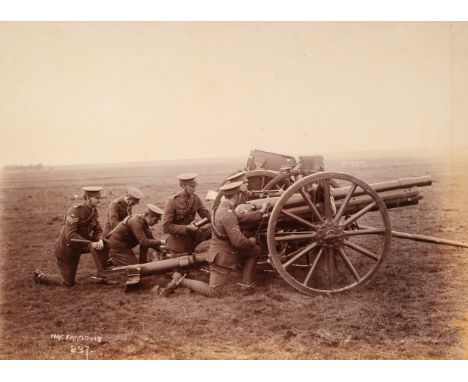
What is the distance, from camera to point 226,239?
19.4 feet

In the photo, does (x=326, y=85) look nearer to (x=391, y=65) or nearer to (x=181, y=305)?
(x=391, y=65)

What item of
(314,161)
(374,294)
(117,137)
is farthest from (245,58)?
(374,294)

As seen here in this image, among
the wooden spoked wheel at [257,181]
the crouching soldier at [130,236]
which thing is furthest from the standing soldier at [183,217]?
the wooden spoked wheel at [257,181]

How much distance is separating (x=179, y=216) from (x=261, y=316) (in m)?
1.94

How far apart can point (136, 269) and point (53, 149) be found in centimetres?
228

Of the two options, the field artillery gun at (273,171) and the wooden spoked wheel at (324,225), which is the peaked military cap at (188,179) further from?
the wooden spoked wheel at (324,225)

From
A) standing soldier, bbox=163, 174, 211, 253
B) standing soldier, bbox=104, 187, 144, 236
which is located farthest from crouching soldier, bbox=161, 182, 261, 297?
standing soldier, bbox=104, 187, 144, 236

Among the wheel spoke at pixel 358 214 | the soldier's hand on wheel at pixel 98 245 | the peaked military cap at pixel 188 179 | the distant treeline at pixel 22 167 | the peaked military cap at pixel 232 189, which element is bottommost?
the soldier's hand on wheel at pixel 98 245

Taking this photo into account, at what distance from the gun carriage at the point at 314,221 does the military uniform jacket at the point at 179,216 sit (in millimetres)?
566

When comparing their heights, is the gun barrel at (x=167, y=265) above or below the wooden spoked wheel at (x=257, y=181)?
below

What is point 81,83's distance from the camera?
6.65 metres

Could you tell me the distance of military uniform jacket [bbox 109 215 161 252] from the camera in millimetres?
6273

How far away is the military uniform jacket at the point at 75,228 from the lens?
6.35m

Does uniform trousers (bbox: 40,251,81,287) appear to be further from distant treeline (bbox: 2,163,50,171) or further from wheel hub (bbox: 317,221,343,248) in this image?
wheel hub (bbox: 317,221,343,248)
